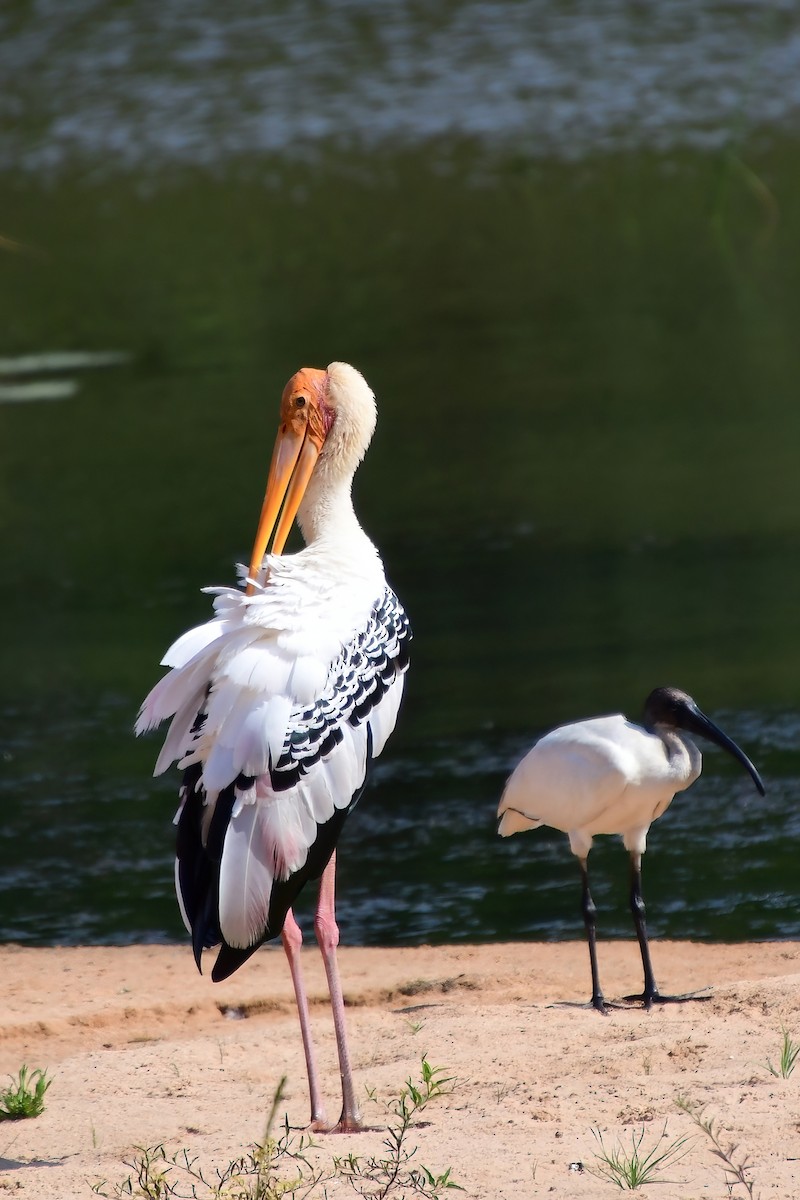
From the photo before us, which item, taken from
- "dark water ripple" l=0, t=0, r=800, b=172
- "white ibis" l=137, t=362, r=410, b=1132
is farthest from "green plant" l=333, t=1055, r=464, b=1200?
A: "dark water ripple" l=0, t=0, r=800, b=172

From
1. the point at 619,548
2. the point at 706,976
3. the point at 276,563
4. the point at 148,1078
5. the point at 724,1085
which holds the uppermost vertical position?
the point at 276,563

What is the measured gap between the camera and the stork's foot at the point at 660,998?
6225mm

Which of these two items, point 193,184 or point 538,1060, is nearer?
point 538,1060

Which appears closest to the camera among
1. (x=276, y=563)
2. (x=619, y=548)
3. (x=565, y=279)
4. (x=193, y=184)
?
(x=276, y=563)

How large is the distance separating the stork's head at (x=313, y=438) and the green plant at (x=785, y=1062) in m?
2.24

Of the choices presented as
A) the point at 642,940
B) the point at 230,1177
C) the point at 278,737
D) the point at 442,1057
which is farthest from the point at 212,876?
the point at 642,940

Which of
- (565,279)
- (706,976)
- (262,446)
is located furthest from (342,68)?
(706,976)

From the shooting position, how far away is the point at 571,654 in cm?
1057

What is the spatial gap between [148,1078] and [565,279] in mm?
17923

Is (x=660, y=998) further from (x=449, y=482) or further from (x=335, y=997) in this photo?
(x=449, y=482)

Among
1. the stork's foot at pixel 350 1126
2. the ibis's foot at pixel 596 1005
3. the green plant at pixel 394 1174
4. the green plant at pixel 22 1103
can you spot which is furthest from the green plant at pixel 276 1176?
the ibis's foot at pixel 596 1005

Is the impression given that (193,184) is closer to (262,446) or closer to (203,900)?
(262,446)

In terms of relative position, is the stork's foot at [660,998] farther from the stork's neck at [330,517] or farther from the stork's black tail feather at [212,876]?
the stork's neck at [330,517]

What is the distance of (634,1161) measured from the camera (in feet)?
14.1
